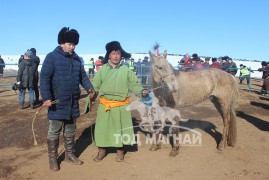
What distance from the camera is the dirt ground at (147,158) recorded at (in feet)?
14.6

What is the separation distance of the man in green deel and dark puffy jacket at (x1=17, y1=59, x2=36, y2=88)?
5.28 m

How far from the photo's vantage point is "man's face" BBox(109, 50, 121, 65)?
15.6 ft

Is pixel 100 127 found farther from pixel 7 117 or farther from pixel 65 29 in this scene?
pixel 7 117

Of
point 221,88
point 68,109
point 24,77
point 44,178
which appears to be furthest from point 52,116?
point 24,77

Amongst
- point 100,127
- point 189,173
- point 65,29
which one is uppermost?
point 65,29

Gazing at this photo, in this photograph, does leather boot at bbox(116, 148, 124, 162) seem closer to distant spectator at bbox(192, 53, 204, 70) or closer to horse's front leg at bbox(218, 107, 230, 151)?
horse's front leg at bbox(218, 107, 230, 151)

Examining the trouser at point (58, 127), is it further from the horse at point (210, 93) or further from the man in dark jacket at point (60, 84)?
the horse at point (210, 93)

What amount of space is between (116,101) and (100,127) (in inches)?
20.7

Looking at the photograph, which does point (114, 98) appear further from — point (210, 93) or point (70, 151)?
point (210, 93)

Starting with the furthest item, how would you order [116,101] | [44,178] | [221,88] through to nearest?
[221,88], [116,101], [44,178]

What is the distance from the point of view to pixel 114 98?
191 inches

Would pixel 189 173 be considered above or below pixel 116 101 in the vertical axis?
below

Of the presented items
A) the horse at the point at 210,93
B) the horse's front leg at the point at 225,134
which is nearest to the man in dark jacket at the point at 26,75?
the horse at the point at 210,93

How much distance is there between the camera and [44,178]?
168 inches
